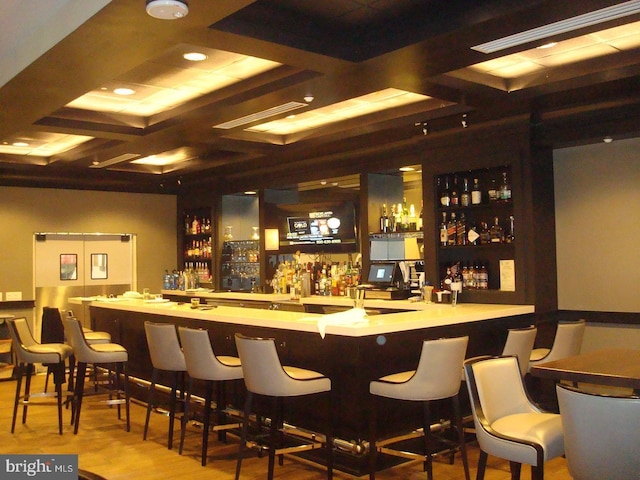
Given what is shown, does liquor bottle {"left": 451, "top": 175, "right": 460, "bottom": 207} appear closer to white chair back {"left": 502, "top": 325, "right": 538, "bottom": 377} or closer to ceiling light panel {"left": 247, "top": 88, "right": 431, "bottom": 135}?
ceiling light panel {"left": 247, "top": 88, "right": 431, "bottom": 135}

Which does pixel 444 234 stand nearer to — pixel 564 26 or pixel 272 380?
pixel 564 26

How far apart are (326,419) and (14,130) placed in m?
4.18

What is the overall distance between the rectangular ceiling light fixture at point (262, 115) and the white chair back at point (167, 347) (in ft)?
6.52

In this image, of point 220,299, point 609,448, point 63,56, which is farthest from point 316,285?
point 609,448

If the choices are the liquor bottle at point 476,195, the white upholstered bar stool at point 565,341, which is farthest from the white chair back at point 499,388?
the liquor bottle at point 476,195

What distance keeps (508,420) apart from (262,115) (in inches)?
141

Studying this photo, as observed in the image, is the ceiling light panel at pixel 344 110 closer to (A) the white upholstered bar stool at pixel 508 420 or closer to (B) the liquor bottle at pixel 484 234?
(B) the liquor bottle at pixel 484 234

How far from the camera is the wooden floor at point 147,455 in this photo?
447cm

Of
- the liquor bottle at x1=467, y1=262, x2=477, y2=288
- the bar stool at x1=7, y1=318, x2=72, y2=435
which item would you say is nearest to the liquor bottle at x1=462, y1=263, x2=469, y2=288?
the liquor bottle at x1=467, y1=262, x2=477, y2=288

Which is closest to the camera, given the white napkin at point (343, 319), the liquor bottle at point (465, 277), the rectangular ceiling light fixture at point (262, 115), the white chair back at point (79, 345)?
the white napkin at point (343, 319)

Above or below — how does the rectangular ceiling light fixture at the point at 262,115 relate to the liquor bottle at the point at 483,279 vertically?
above

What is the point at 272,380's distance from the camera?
13.2 feet

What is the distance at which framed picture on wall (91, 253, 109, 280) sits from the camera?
9633mm

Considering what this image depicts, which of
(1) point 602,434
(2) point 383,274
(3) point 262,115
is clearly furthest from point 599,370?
(2) point 383,274
